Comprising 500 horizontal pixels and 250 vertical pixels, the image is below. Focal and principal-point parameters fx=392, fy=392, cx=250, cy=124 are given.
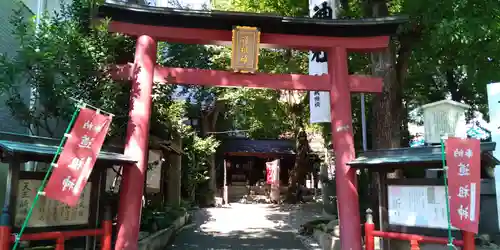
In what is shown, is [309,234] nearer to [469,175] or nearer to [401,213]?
[401,213]

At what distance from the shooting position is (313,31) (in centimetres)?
914

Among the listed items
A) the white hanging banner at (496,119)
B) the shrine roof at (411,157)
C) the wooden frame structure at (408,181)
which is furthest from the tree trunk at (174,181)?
the white hanging banner at (496,119)

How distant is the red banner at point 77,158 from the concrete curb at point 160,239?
3586 millimetres

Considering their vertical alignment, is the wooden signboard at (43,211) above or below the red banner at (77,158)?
below

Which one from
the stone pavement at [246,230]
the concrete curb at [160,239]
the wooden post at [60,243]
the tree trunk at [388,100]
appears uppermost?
the tree trunk at [388,100]

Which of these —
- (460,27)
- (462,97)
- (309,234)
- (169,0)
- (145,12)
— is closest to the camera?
(460,27)

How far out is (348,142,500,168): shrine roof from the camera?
6.22 meters

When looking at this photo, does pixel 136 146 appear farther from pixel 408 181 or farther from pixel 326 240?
pixel 326 240

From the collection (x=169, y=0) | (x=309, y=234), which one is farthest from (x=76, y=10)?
(x=169, y=0)

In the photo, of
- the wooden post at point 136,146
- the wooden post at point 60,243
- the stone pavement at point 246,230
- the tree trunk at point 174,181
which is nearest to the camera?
the wooden post at point 60,243

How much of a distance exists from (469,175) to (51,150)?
20.9ft

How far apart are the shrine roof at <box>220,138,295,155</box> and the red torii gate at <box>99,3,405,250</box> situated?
19092 mm

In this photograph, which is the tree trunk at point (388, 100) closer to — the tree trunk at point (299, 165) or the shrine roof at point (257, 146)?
the tree trunk at point (299, 165)

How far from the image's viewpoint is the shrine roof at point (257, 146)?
91.8ft
